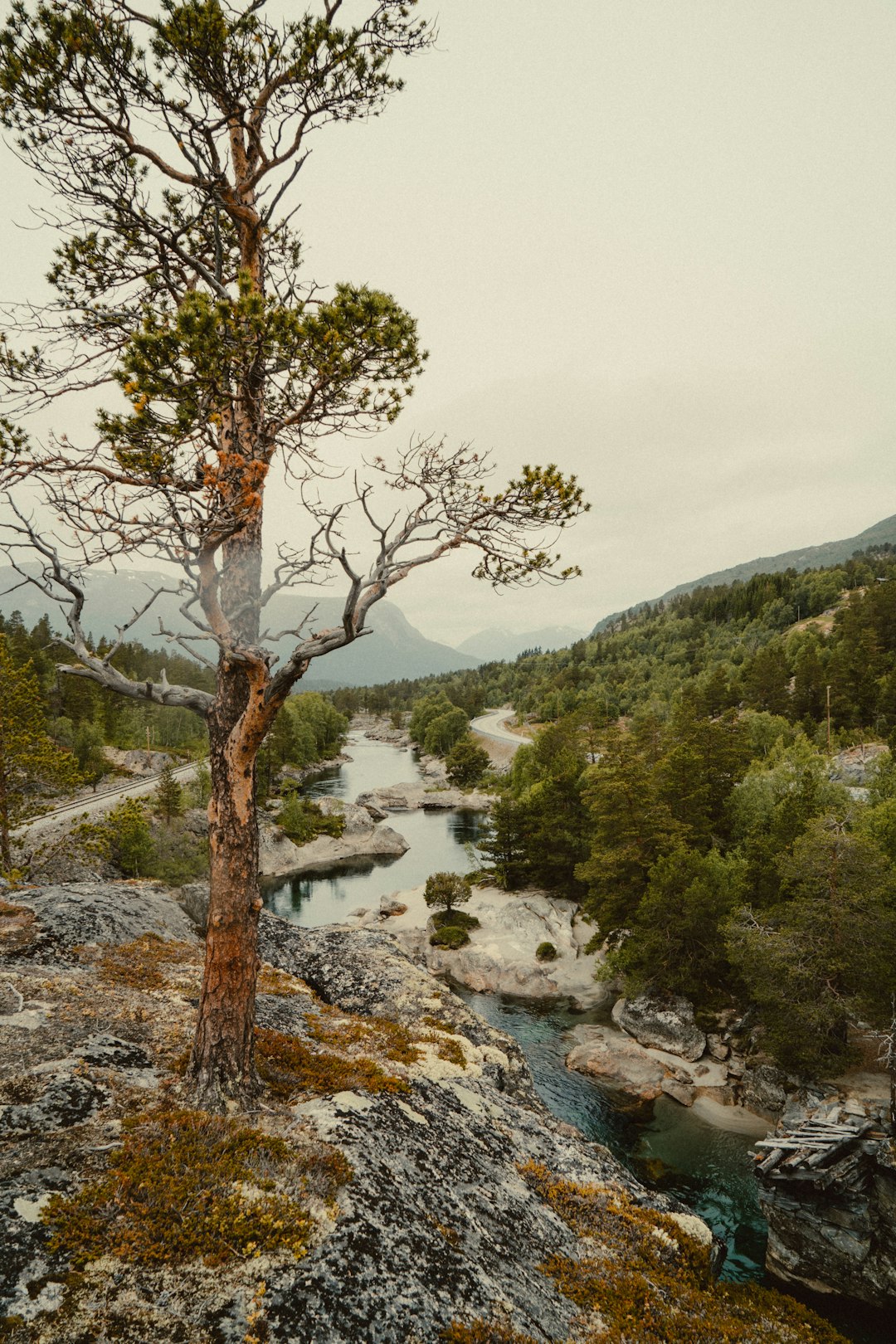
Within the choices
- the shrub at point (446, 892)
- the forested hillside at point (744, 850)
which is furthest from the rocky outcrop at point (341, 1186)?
the shrub at point (446, 892)

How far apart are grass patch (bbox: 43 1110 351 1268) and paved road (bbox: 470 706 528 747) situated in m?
84.3

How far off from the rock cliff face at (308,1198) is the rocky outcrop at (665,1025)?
17070 millimetres

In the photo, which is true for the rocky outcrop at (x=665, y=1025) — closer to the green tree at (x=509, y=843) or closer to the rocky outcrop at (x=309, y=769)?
the green tree at (x=509, y=843)

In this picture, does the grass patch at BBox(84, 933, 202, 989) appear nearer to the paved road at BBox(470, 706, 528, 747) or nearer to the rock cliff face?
the rock cliff face

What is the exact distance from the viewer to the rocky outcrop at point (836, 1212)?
638 inches

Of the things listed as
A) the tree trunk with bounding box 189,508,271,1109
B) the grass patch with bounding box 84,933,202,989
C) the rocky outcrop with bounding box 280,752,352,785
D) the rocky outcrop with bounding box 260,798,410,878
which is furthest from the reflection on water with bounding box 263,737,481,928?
the tree trunk with bounding box 189,508,271,1109

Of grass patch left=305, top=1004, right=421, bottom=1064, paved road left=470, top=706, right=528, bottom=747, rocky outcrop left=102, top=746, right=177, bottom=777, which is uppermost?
rocky outcrop left=102, top=746, right=177, bottom=777

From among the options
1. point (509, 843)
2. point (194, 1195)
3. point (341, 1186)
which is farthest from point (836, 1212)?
point (509, 843)

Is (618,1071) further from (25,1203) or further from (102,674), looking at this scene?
(102,674)

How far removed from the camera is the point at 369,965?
17.1 metres

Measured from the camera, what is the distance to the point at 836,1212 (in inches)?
656

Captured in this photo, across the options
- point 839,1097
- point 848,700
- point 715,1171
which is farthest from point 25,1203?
point 848,700

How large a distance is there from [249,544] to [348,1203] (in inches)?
337

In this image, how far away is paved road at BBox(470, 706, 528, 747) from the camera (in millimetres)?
116375
